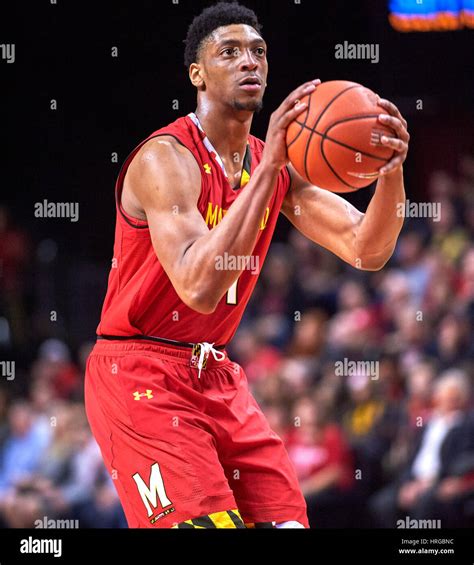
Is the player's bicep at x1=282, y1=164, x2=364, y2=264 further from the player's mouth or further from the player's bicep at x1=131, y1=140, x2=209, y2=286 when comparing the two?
the player's bicep at x1=131, y1=140, x2=209, y2=286

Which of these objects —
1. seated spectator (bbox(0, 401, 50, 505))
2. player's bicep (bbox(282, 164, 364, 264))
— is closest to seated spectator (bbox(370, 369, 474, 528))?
player's bicep (bbox(282, 164, 364, 264))

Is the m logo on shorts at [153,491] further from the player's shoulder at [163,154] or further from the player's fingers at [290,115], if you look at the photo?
the player's fingers at [290,115]

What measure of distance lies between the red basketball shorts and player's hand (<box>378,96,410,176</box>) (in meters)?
0.94

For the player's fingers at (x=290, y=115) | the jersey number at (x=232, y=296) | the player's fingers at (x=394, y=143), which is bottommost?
the jersey number at (x=232, y=296)

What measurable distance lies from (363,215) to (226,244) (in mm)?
834

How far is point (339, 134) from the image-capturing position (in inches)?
132

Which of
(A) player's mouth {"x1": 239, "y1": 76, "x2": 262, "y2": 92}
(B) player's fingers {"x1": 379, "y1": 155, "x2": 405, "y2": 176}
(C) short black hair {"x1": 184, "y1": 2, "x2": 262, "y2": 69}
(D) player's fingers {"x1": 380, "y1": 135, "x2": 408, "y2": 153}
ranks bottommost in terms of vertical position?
(B) player's fingers {"x1": 379, "y1": 155, "x2": 405, "y2": 176}

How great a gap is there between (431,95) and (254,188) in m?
6.30

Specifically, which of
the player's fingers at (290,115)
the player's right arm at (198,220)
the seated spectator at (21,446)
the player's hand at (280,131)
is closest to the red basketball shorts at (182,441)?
the player's right arm at (198,220)

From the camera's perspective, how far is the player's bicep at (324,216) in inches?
155

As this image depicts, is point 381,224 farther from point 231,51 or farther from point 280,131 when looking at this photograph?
point 231,51

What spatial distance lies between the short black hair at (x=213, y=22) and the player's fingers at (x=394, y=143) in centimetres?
94

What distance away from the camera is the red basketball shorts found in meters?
3.38

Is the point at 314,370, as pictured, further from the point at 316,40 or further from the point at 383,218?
the point at 383,218
